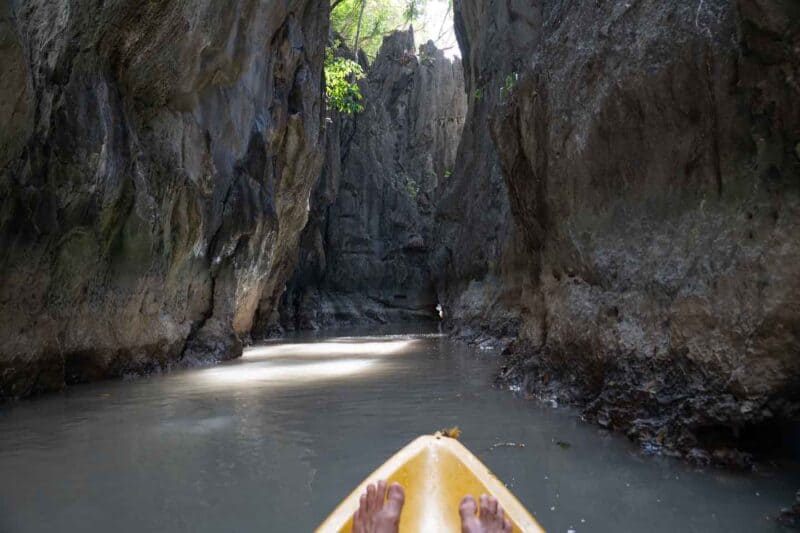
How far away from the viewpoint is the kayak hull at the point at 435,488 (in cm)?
233

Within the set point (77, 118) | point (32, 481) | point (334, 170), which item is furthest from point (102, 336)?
point (334, 170)

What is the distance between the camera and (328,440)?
4.41 m

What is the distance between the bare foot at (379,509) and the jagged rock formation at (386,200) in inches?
913

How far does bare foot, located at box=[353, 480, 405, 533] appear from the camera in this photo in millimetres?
2243

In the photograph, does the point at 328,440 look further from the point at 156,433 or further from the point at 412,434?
the point at 156,433

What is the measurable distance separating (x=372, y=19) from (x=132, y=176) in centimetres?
2469

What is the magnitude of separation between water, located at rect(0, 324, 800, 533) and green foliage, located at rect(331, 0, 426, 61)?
21.9 meters

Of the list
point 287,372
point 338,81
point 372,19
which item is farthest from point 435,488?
point 372,19

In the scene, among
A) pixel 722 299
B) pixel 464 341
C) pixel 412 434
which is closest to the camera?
pixel 722 299

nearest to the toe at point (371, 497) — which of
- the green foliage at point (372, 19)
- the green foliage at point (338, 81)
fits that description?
the green foliage at point (338, 81)

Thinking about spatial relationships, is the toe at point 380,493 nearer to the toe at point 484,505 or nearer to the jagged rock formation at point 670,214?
the toe at point 484,505

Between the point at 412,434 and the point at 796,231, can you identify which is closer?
the point at 796,231

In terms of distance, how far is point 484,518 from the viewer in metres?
2.29

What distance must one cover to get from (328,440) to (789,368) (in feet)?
10.1
